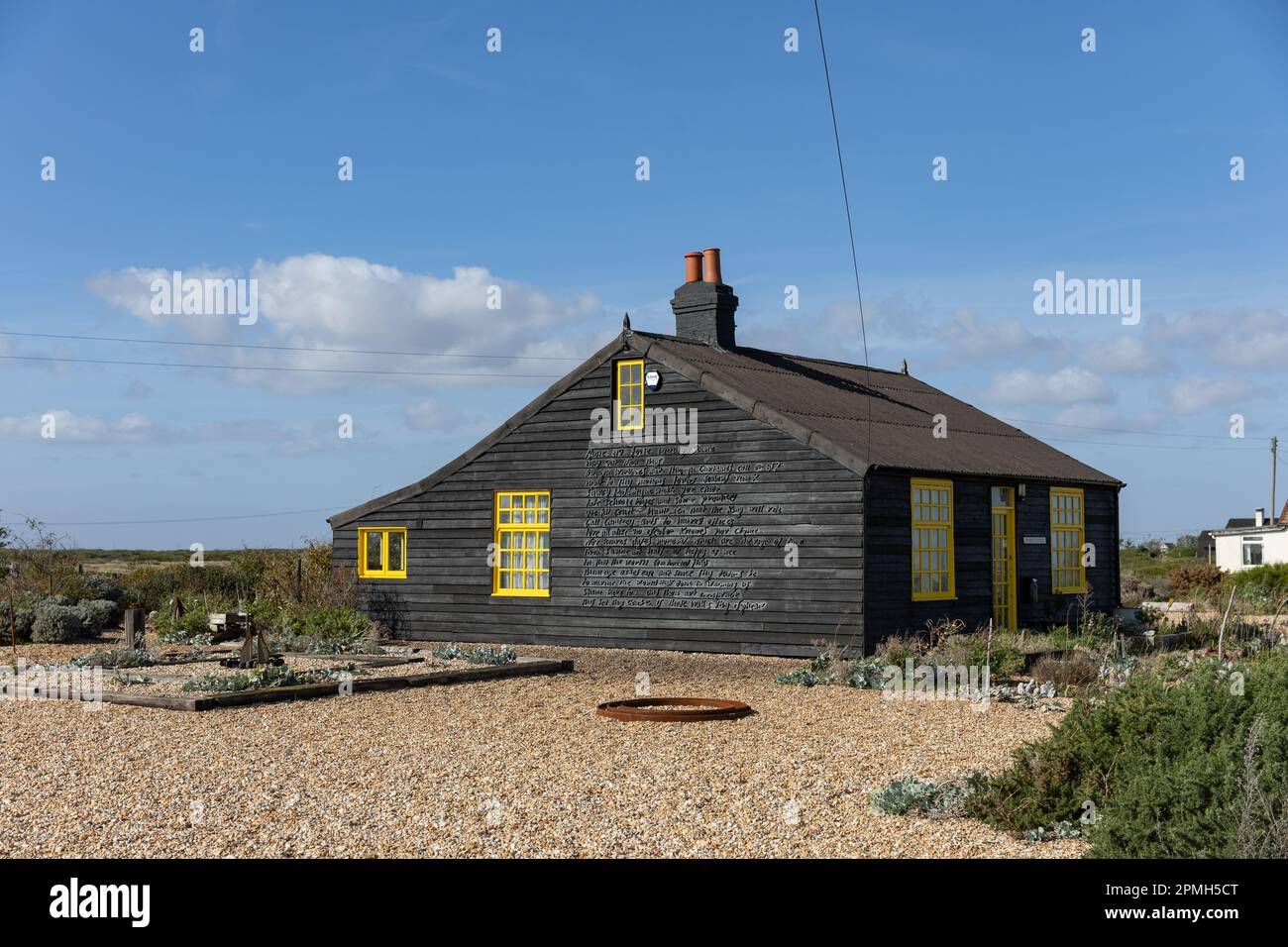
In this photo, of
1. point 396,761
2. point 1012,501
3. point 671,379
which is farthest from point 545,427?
point 396,761

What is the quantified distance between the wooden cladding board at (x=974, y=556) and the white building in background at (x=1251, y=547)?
23.3 m

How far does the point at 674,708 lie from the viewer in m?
14.0

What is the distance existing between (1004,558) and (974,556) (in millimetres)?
1206

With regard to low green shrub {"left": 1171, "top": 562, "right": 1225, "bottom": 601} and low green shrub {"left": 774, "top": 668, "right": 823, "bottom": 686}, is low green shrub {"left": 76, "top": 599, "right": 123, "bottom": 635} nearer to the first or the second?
low green shrub {"left": 774, "top": 668, "right": 823, "bottom": 686}

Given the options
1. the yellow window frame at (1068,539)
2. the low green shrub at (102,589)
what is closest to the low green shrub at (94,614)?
the low green shrub at (102,589)

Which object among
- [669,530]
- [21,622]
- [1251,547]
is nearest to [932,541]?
[669,530]

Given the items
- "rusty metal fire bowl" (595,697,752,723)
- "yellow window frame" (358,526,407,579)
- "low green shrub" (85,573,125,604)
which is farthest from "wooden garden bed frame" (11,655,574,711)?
"low green shrub" (85,573,125,604)

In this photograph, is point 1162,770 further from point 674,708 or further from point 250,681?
point 250,681

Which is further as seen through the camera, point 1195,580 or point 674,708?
point 1195,580

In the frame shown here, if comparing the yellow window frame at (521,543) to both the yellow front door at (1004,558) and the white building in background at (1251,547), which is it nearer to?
the yellow front door at (1004,558)

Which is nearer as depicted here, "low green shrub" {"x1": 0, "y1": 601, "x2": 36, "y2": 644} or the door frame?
the door frame

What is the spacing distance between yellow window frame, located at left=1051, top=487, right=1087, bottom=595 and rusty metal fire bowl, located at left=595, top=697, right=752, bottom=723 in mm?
11073

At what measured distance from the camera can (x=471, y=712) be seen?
1298cm

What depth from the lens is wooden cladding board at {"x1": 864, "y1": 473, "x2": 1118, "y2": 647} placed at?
1834 centimetres
